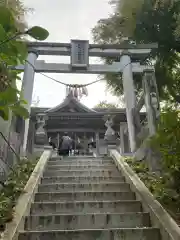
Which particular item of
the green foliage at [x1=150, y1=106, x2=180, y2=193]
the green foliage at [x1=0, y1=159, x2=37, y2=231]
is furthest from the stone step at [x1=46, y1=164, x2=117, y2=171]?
the green foliage at [x1=150, y1=106, x2=180, y2=193]

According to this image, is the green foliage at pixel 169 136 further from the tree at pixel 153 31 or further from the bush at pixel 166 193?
the tree at pixel 153 31

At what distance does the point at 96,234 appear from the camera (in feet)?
12.4

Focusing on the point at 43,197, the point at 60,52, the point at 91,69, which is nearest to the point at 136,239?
the point at 43,197

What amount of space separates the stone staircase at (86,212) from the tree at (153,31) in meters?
8.22

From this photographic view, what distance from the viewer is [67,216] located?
4.34m

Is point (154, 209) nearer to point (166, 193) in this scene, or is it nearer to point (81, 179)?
point (166, 193)

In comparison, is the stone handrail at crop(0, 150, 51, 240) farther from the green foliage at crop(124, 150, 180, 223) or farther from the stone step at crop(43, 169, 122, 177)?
the green foliage at crop(124, 150, 180, 223)

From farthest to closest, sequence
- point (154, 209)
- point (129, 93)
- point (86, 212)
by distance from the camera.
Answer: point (129, 93) → point (86, 212) → point (154, 209)

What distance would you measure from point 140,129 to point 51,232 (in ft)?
Result: 20.6

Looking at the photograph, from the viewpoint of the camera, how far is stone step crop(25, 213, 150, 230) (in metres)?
4.24

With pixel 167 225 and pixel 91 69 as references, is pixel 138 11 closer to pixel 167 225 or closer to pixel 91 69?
pixel 91 69

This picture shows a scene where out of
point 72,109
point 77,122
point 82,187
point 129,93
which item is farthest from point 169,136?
point 77,122

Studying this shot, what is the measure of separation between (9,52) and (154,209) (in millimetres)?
3598

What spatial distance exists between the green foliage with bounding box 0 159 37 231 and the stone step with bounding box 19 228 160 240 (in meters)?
0.37
